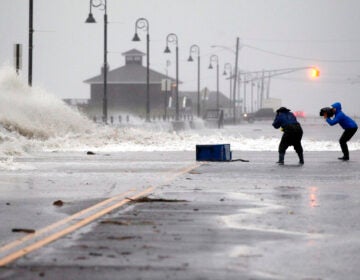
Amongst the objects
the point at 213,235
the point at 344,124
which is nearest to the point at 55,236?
the point at 213,235

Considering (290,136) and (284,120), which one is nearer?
(290,136)

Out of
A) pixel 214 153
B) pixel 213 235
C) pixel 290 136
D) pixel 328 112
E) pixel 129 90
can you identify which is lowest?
pixel 214 153

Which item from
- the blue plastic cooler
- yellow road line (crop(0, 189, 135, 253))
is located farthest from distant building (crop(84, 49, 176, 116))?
yellow road line (crop(0, 189, 135, 253))

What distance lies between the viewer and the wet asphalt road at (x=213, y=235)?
7.96 meters

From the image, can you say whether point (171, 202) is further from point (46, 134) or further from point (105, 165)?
point (46, 134)

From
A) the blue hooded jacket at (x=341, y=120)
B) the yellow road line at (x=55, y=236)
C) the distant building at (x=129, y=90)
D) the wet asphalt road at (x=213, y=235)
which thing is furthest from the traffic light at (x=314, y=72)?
the yellow road line at (x=55, y=236)

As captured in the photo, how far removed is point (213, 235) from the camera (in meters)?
10.1

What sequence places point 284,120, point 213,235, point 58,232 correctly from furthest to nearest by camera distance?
point 284,120
point 58,232
point 213,235

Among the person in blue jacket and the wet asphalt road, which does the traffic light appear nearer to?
the person in blue jacket

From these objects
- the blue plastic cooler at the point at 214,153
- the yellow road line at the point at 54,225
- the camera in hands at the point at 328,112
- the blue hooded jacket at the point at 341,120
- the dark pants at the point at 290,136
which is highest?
the camera in hands at the point at 328,112

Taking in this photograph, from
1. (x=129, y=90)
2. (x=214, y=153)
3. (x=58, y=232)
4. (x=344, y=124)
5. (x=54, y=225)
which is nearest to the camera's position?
(x=58, y=232)

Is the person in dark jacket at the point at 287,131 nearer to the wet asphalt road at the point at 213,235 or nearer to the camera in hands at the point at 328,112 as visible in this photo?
the camera in hands at the point at 328,112

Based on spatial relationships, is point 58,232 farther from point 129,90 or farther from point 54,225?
point 129,90

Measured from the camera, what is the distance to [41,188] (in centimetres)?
1664
